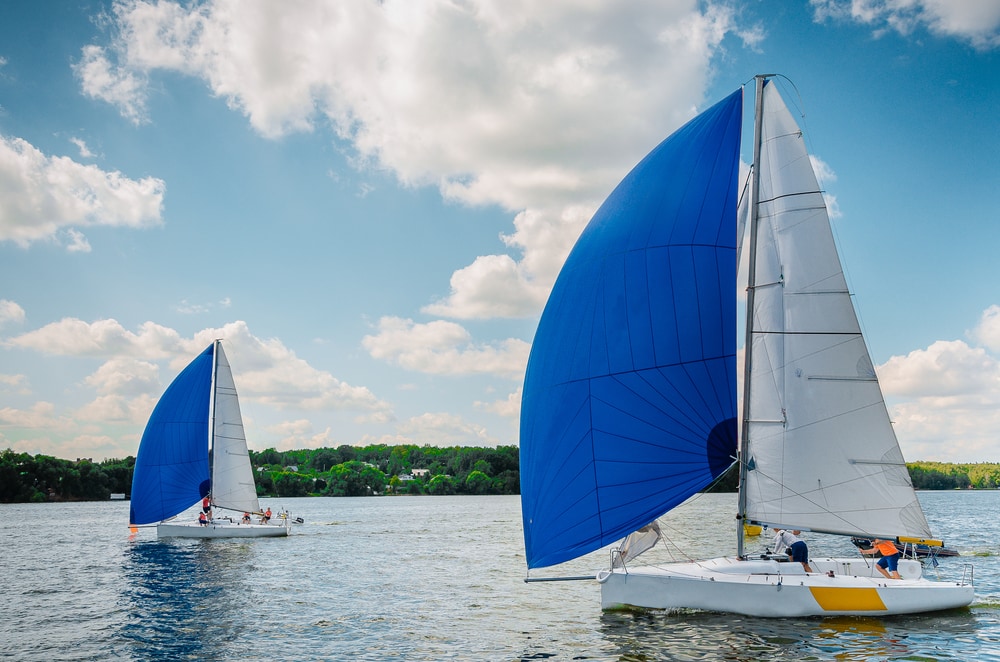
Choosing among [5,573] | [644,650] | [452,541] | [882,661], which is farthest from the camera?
[452,541]

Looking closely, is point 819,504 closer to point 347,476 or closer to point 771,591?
point 771,591

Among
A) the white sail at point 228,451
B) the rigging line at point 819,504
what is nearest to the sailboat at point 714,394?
the rigging line at point 819,504

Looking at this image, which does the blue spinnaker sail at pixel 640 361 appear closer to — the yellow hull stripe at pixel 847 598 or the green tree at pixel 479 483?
the yellow hull stripe at pixel 847 598

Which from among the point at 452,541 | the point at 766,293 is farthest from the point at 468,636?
the point at 452,541

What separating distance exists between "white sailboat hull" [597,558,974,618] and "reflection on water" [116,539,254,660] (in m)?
9.08

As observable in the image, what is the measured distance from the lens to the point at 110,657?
16.7 metres

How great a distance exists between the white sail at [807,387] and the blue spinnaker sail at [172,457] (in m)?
36.1

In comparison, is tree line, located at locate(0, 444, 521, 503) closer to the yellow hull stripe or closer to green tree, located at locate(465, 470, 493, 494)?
green tree, located at locate(465, 470, 493, 494)

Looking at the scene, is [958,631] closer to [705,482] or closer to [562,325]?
[705,482]

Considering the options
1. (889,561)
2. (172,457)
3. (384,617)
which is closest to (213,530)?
(172,457)

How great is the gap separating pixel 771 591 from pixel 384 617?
10.2 metres

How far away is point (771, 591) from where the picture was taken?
53.0 ft

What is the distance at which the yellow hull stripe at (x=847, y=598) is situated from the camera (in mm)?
16172

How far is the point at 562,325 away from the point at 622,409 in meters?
2.31
